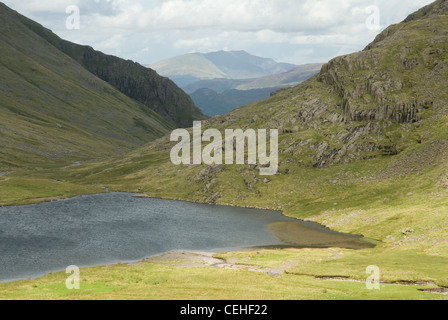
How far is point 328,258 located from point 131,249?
46066 millimetres

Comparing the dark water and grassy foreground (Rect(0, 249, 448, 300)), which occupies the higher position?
the dark water

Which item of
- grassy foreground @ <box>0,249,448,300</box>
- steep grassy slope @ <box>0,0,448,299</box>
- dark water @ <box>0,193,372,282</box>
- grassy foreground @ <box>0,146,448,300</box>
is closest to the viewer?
grassy foreground @ <box>0,249,448,300</box>

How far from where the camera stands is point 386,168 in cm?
16475

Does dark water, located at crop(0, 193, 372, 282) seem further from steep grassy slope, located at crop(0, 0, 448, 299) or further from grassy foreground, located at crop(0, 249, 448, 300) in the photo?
grassy foreground, located at crop(0, 249, 448, 300)

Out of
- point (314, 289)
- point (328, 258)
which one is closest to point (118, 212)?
point (328, 258)

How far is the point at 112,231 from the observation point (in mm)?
124000

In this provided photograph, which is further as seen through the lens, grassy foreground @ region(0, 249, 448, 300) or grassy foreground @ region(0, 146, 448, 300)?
grassy foreground @ region(0, 146, 448, 300)

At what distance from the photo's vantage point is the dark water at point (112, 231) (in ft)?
309

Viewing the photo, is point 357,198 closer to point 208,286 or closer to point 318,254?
point 318,254

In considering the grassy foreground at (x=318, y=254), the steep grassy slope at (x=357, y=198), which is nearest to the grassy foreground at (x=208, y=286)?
the grassy foreground at (x=318, y=254)

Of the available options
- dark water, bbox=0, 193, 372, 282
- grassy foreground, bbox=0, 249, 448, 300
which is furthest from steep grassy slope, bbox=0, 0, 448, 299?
dark water, bbox=0, 193, 372, 282

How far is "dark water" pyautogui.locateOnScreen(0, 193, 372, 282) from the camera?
309ft

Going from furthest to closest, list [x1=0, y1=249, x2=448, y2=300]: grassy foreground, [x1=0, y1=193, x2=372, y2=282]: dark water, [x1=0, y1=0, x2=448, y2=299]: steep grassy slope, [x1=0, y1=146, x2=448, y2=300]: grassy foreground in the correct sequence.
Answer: [x1=0, y1=193, x2=372, y2=282]: dark water
[x1=0, y1=0, x2=448, y2=299]: steep grassy slope
[x1=0, y1=146, x2=448, y2=300]: grassy foreground
[x1=0, y1=249, x2=448, y2=300]: grassy foreground

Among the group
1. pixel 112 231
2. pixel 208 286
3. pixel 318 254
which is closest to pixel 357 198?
pixel 318 254
